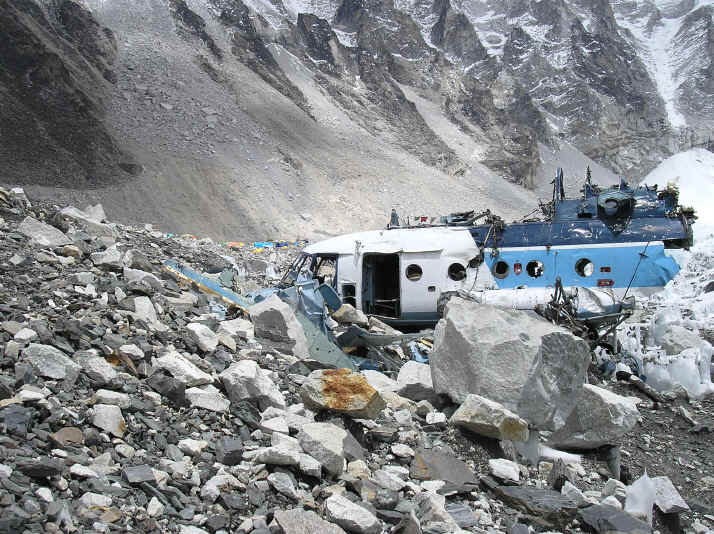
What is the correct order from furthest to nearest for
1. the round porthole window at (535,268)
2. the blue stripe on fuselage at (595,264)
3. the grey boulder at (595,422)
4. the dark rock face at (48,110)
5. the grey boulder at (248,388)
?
the dark rock face at (48,110)
the round porthole window at (535,268)
the blue stripe on fuselage at (595,264)
the grey boulder at (595,422)
the grey boulder at (248,388)

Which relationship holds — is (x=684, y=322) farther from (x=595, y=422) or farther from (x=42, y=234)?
(x=42, y=234)

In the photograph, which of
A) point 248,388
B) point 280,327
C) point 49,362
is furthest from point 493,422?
point 49,362

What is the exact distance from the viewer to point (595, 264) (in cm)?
1023

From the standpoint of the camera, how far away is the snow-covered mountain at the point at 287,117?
33000 millimetres

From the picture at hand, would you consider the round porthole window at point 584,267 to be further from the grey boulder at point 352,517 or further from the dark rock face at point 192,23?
the dark rock face at point 192,23

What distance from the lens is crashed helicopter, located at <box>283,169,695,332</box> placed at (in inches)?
392

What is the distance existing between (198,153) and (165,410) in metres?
37.3

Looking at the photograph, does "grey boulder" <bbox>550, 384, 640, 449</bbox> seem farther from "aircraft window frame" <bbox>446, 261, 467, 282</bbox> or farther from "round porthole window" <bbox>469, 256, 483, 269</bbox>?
"round porthole window" <bbox>469, 256, 483, 269</bbox>

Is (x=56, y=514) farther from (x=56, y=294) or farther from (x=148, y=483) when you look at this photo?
(x=56, y=294)

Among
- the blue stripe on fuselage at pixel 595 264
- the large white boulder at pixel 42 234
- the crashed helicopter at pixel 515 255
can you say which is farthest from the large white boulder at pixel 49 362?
the blue stripe on fuselage at pixel 595 264

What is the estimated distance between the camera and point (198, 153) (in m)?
38.1

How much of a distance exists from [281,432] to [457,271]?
7.03 m

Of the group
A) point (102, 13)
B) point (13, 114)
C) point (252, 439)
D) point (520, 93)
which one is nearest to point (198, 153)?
point (13, 114)

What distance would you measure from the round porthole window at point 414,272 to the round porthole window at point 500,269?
1747 mm
